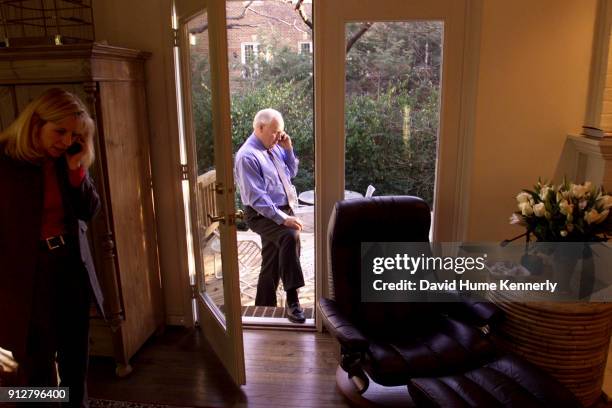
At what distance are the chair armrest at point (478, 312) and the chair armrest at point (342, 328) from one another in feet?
1.84

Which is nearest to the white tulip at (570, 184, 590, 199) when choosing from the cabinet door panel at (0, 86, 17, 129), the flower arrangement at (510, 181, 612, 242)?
the flower arrangement at (510, 181, 612, 242)

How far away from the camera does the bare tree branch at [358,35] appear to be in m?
2.52

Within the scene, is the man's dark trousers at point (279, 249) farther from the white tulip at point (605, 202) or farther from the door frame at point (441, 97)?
the white tulip at point (605, 202)

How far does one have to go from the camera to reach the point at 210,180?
245cm

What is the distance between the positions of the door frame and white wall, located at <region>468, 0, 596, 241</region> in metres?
0.07

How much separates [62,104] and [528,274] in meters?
2.13

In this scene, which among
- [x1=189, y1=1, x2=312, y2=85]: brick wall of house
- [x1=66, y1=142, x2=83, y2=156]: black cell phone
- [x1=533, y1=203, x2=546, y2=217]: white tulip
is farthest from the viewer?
[x1=189, y1=1, x2=312, y2=85]: brick wall of house

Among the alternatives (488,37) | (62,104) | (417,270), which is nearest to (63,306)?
(62,104)

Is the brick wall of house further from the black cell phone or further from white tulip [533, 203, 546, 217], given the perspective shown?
white tulip [533, 203, 546, 217]

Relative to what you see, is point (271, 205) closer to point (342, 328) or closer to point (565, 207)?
point (342, 328)

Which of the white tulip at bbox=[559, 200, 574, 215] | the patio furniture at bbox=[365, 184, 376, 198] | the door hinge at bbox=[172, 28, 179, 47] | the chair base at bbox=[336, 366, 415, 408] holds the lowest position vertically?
the chair base at bbox=[336, 366, 415, 408]

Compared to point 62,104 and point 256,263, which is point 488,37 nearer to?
point 62,104

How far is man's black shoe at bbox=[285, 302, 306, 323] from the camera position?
2.99 metres

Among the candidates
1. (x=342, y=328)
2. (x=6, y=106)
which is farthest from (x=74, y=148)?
(x=342, y=328)
